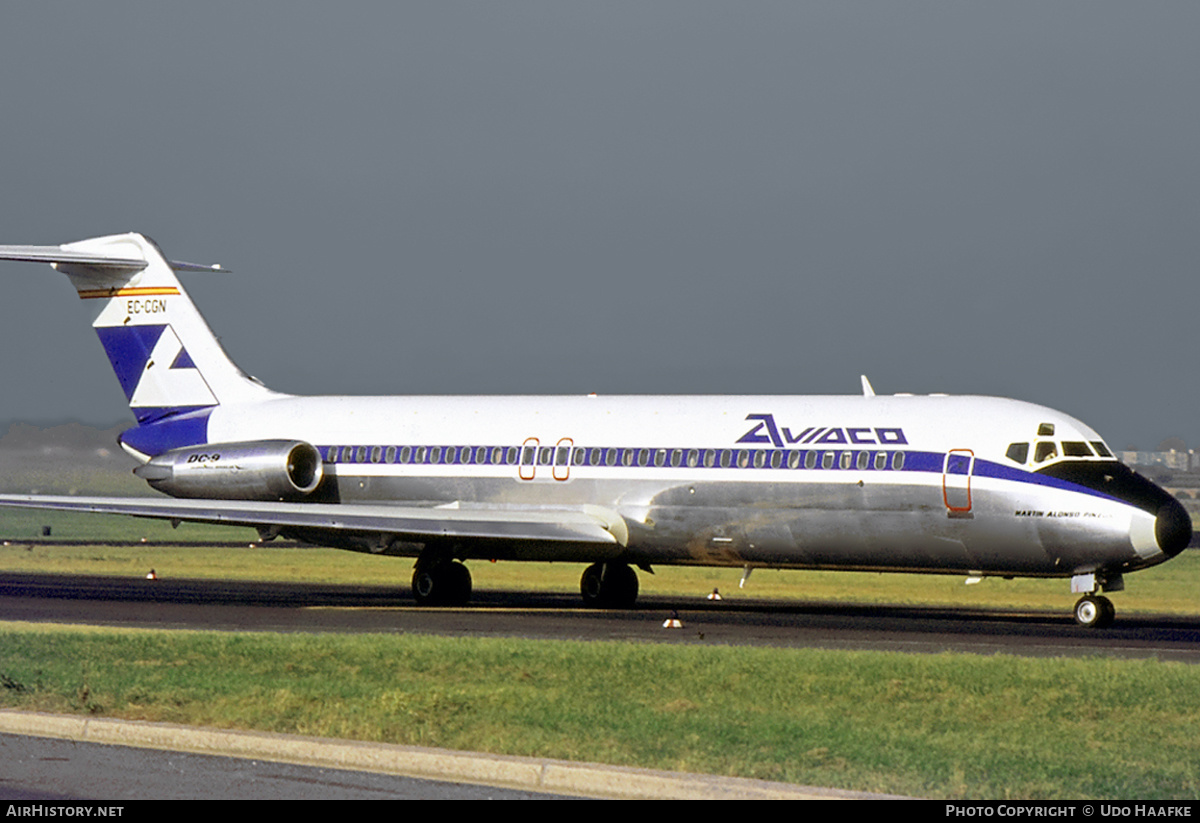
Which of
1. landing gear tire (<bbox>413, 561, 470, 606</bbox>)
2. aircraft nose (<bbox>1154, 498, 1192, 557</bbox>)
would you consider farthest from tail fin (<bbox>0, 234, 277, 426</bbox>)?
aircraft nose (<bbox>1154, 498, 1192, 557</bbox>)

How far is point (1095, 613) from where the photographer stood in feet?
84.4

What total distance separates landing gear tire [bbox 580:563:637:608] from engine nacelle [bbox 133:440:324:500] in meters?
6.12

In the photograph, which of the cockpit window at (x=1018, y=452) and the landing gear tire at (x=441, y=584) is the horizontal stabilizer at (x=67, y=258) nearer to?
the landing gear tire at (x=441, y=584)

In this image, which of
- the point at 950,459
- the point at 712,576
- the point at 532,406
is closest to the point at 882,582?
the point at 712,576

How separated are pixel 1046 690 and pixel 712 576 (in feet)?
99.5

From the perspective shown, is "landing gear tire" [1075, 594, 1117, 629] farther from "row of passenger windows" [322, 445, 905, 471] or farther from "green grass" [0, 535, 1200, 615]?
"green grass" [0, 535, 1200, 615]

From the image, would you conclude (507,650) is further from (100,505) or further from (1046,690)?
(100,505)

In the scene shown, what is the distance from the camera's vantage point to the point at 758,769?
11.7 meters

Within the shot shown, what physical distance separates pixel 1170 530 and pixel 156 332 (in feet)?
71.6

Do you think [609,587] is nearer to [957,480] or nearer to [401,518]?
[401,518]

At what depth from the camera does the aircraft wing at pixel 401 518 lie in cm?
2958

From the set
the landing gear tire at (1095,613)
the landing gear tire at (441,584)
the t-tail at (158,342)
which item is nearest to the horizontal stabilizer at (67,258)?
the t-tail at (158,342)

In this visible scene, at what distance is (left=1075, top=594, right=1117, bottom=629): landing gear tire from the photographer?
84.1ft

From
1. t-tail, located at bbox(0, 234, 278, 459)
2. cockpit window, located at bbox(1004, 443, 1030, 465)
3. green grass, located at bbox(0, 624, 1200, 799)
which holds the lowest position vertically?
green grass, located at bbox(0, 624, 1200, 799)
